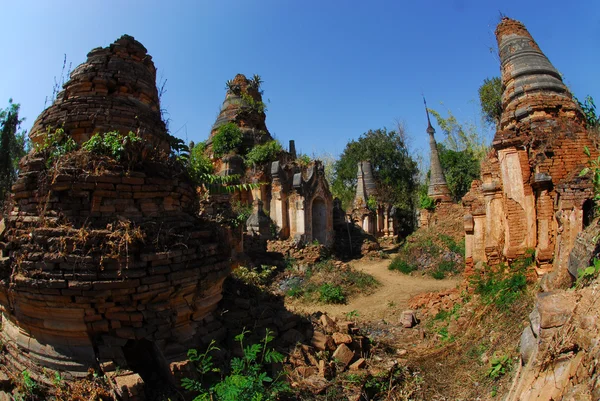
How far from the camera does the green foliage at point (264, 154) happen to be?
1955 centimetres

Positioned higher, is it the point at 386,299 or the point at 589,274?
the point at 589,274

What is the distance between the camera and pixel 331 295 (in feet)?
37.9

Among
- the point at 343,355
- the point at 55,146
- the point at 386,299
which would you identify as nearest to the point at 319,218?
the point at 386,299

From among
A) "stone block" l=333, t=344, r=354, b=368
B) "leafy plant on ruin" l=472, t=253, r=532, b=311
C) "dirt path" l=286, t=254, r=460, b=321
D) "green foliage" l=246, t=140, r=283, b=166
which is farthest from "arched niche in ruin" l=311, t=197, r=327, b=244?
"stone block" l=333, t=344, r=354, b=368

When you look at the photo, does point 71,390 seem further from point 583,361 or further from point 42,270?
point 583,361

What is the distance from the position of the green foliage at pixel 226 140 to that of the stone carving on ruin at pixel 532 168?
14021mm

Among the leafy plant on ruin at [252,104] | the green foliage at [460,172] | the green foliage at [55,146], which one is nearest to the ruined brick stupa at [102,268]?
the green foliage at [55,146]

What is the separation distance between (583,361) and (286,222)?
16258 millimetres

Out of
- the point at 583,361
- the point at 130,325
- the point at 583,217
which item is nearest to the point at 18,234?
the point at 130,325

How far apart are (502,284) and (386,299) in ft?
15.9

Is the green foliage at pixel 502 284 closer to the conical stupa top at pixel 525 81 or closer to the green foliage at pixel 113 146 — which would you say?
the conical stupa top at pixel 525 81

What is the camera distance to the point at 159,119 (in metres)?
6.00

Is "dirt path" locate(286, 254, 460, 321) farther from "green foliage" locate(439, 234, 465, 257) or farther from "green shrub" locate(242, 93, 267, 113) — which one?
"green shrub" locate(242, 93, 267, 113)

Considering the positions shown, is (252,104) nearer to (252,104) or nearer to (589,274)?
(252,104)
